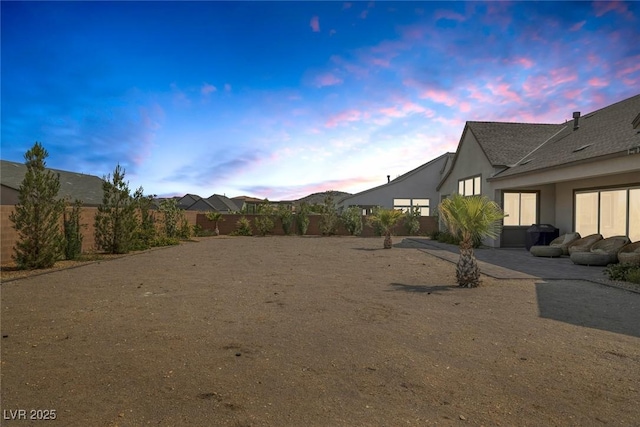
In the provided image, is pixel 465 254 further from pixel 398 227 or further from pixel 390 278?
pixel 398 227

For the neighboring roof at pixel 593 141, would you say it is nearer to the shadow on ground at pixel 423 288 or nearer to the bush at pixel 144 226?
the shadow on ground at pixel 423 288

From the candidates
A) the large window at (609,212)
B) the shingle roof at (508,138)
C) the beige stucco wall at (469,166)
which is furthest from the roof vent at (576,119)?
the large window at (609,212)

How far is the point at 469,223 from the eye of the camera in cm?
838

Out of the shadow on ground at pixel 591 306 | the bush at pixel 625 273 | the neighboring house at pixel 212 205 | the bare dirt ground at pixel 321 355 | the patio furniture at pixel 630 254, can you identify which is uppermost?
the neighboring house at pixel 212 205

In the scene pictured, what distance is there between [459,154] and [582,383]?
19.6 meters

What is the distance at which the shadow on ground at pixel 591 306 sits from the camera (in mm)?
5277

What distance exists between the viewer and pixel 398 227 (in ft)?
93.2

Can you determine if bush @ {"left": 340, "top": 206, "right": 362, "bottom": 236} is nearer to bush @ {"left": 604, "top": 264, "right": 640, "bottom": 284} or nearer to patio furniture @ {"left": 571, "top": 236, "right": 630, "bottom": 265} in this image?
patio furniture @ {"left": 571, "top": 236, "right": 630, "bottom": 265}

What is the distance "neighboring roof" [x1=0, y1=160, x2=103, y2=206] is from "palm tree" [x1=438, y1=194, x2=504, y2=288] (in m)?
25.0

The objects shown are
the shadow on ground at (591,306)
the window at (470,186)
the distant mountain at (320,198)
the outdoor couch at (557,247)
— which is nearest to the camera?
the shadow on ground at (591,306)

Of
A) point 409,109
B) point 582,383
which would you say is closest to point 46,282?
point 582,383

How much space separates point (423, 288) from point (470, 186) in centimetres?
1374

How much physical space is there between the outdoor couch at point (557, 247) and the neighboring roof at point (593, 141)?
2.88 metres

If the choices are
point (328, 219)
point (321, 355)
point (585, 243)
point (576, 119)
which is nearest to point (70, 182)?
point (328, 219)
